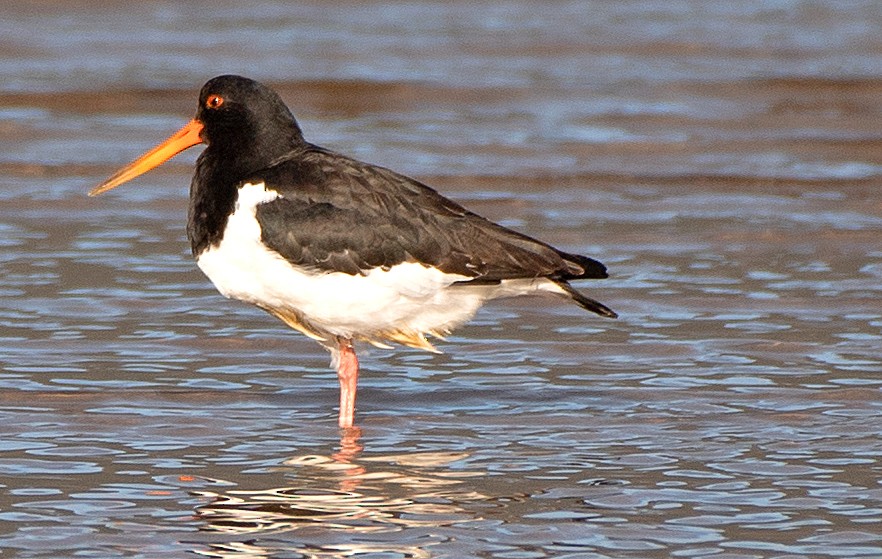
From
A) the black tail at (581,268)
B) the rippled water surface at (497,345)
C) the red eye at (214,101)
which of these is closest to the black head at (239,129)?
the red eye at (214,101)

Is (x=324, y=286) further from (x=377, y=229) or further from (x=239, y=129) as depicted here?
(x=239, y=129)

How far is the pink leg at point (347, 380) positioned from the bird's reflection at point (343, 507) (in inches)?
11.9

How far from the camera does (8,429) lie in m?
6.72

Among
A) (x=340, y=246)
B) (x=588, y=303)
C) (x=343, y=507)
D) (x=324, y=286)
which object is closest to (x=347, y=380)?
(x=324, y=286)

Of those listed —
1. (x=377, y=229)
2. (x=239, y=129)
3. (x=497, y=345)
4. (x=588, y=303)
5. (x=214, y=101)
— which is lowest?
(x=497, y=345)

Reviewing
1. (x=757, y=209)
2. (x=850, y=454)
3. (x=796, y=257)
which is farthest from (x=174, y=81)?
(x=850, y=454)

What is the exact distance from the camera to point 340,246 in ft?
21.6

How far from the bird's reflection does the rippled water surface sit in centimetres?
2

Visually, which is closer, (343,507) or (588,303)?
(343,507)

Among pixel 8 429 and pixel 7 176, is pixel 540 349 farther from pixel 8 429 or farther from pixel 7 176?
pixel 7 176

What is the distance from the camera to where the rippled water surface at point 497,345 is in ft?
18.9

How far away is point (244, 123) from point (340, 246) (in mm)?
801

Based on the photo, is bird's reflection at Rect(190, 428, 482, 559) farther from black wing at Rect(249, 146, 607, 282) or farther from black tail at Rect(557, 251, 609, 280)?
black tail at Rect(557, 251, 609, 280)

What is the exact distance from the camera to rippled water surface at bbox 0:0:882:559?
5.75m
